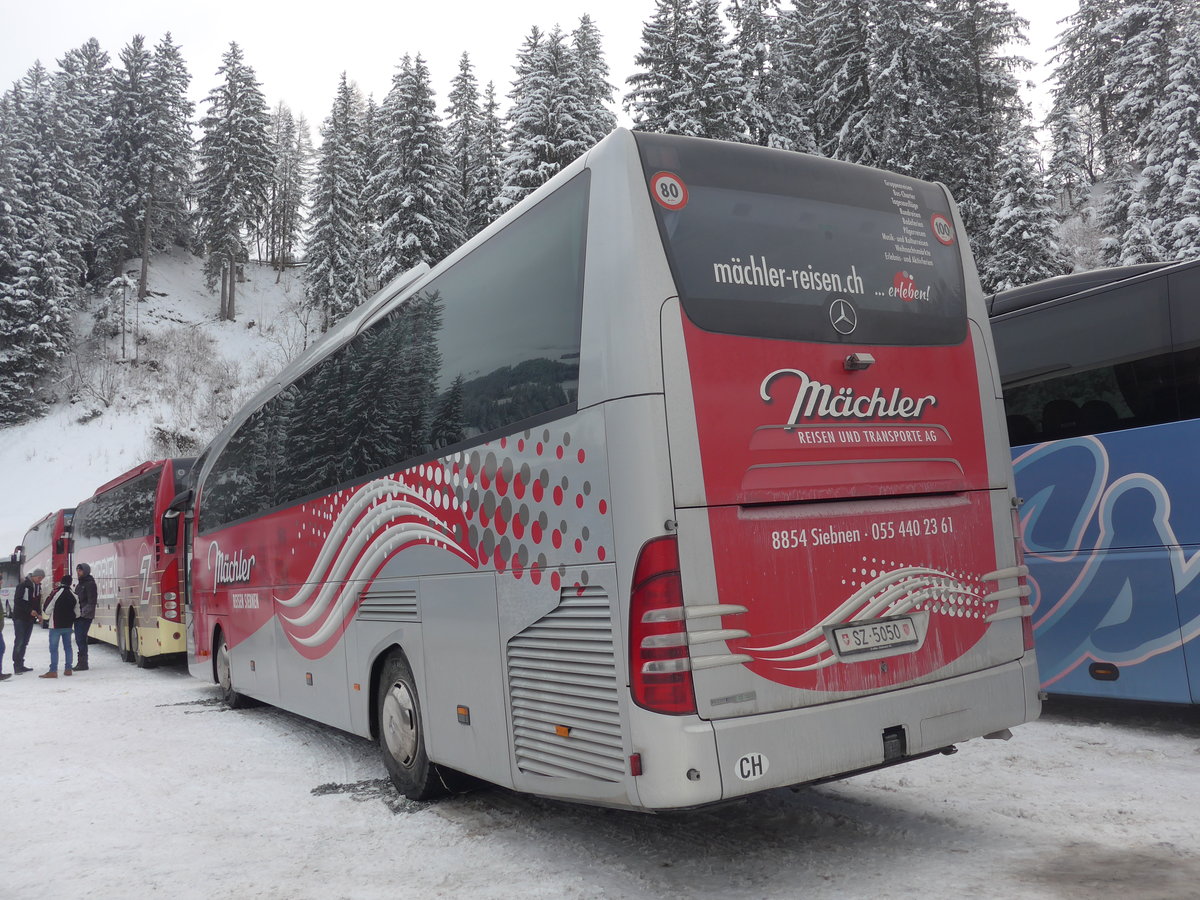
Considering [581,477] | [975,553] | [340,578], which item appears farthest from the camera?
[340,578]

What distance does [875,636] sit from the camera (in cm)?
488

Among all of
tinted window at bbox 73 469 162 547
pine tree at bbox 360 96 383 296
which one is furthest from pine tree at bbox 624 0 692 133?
tinted window at bbox 73 469 162 547

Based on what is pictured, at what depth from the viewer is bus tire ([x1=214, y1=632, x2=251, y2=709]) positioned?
40.9 feet

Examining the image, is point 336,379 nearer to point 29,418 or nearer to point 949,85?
point 949,85

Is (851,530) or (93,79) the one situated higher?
(93,79)

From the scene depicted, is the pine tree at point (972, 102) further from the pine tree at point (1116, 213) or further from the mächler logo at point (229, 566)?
the mächler logo at point (229, 566)

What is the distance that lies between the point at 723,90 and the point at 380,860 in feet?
107

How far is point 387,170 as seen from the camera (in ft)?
144

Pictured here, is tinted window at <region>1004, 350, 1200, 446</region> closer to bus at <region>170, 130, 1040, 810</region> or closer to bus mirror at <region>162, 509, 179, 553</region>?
bus at <region>170, 130, 1040, 810</region>

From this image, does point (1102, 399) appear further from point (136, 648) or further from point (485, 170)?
point (485, 170)

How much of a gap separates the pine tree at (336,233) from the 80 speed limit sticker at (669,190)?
50.6 m

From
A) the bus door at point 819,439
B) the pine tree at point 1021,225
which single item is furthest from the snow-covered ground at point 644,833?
the pine tree at point 1021,225

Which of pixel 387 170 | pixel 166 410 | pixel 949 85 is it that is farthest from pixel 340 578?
pixel 166 410

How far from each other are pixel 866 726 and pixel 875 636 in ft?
1.48
